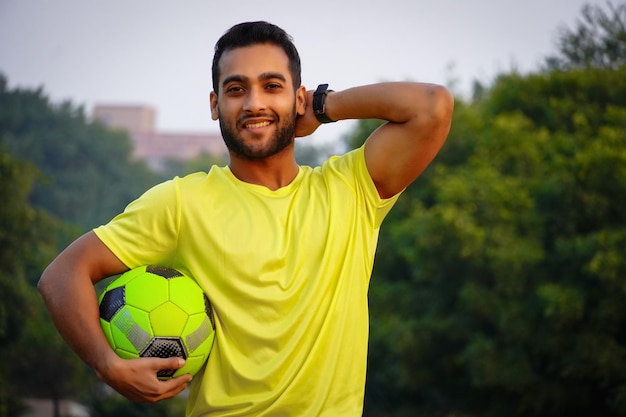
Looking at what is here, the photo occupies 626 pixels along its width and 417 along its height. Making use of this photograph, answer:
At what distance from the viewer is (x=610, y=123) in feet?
97.1

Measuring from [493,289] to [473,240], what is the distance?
4.62ft

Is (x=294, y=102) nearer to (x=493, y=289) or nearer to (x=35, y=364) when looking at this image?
(x=493, y=289)

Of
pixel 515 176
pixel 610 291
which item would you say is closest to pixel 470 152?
pixel 515 176

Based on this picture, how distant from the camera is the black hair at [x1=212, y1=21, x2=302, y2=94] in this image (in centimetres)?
423

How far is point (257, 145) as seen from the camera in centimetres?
416

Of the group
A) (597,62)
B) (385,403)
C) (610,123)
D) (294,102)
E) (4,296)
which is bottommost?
(385,403)

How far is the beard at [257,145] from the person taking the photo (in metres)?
4.17

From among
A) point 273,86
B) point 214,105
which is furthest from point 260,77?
point 214,105

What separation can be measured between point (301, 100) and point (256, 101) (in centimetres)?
31

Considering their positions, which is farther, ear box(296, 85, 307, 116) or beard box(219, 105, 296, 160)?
ear box(296, 85, 307, 116)

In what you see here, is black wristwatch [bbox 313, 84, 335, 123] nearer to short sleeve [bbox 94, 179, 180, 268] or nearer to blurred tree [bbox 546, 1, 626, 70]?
short sleeve [bbox 94, 179, 180, 268]

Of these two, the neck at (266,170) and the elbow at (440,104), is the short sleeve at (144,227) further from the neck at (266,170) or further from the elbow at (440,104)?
the elbow at (440,104)

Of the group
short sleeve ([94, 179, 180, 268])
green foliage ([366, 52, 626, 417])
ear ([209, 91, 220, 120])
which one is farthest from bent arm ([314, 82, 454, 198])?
green foliage ([366, 52, 626, 417])

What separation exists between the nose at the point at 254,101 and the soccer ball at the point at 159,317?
0.70m
